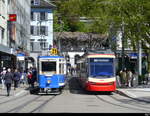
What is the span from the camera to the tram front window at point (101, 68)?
35844 mm

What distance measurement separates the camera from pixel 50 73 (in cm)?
3622

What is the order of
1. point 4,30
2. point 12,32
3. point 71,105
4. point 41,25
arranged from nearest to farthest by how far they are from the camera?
point 71,105 → point 4,30 → point 12,32 → point 41,25

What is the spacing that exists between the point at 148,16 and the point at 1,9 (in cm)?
2006

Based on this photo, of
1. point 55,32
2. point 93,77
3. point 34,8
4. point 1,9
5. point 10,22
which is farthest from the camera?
point 55,32

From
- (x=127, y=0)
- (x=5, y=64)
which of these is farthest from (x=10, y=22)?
(x=127, y=0)

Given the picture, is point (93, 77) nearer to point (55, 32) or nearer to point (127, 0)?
point (127, 0)

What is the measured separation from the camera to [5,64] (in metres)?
61.2

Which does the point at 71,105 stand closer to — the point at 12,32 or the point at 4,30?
the point at 4,30

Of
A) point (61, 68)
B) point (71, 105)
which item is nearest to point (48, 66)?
point (61, 68)

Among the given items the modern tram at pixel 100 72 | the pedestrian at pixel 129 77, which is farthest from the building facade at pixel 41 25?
the modern tram at pixel 100 72

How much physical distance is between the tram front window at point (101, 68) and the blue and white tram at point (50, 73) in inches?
94.8

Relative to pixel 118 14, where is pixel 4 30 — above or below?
below

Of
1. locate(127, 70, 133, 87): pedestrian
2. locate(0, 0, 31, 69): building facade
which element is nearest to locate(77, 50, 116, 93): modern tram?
locate(127, 70, 133, 87): pedestrian

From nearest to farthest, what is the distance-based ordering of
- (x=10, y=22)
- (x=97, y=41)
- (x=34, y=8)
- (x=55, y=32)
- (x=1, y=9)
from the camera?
(x=1, y=9)
(x=10, y=22)
(x=97, y=41)
(x=34, y=8)
(x=55, y=32)
